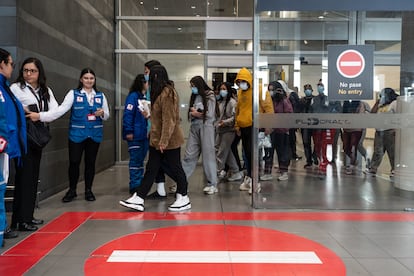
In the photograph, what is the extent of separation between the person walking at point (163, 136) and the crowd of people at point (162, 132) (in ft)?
0.04

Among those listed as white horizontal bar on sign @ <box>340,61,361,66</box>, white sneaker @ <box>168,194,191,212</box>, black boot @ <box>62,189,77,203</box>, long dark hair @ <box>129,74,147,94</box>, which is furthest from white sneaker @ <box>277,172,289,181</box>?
black boot @ <box>62,189,77,203</box>

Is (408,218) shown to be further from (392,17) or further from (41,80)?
(41,80)

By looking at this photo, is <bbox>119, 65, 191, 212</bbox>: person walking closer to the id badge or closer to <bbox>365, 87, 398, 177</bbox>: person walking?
the id badge

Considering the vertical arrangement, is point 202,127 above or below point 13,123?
below

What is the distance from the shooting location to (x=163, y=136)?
5.02 metres

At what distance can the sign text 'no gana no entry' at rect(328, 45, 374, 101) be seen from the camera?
5.26 meters

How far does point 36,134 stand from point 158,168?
1487 mm

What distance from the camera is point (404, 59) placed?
5625mm

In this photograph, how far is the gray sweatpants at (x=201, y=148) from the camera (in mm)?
6141

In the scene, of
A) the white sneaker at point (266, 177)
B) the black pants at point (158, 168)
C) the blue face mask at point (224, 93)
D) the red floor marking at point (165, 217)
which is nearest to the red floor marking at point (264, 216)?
the red floor marking at point (165, 217)

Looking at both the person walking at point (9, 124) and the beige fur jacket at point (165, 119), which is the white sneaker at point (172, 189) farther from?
the person walking at point (9, 124)

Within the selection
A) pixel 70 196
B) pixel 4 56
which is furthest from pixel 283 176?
pixel 4 56

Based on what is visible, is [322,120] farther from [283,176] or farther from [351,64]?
[283,176]

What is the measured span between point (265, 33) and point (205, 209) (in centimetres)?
232
